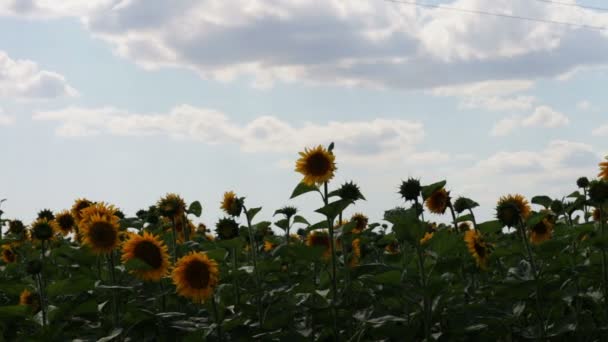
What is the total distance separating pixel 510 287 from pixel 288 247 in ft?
4.71

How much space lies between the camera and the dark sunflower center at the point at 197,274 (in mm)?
5090

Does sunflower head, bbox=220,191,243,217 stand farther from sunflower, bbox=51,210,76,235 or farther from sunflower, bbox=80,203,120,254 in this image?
sunflower, bbox=51,210,76,235

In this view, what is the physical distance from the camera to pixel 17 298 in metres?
7.04

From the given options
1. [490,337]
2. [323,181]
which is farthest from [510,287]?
[323,181]

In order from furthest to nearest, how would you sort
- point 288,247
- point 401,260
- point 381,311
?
point 401,260, point 288,247, point 381,311

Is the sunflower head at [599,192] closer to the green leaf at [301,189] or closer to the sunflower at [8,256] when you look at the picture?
the green leaf at [301,189]

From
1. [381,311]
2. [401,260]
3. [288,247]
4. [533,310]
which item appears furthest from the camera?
[401,260]

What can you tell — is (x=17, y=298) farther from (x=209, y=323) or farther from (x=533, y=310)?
(x=533, y=310)

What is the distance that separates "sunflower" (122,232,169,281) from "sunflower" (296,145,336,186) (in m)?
1.09

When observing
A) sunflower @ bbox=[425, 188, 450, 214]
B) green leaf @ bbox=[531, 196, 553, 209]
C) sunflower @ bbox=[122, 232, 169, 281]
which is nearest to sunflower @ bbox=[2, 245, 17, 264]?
sunflower @ bbox=[122, 232, 169, 281]

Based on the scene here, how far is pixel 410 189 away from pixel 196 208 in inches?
82.4

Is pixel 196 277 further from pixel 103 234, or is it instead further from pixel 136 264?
pixel 103 234

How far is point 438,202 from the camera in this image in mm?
7387

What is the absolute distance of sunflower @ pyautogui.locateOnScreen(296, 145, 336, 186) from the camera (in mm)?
5633
